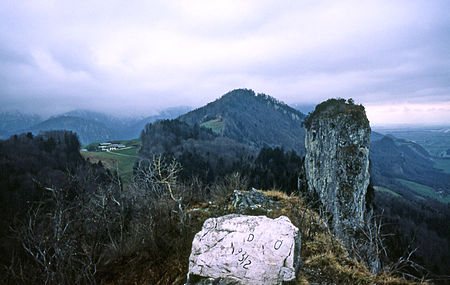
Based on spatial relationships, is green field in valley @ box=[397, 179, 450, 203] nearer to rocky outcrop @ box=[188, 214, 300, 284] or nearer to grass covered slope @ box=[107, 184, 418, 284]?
Answer: grass covered slope @ box=[107, 184, 418, 284]

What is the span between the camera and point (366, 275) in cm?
588

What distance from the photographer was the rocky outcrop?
5402 mm

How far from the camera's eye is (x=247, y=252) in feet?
19.3


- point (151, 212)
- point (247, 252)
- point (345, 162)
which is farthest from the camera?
point (345, 162)

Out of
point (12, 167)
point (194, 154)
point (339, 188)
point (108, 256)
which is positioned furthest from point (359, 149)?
point (12, 167)

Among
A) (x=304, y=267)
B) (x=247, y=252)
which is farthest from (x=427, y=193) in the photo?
(x=247, y=252)

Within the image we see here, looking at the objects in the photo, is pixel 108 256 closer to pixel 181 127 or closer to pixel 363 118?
pixel 363 118

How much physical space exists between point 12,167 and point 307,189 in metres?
74.5

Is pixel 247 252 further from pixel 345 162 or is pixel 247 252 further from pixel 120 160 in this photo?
pixel 120 160

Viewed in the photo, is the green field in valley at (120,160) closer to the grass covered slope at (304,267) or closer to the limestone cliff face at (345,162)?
the limestone cliff face at (345,162)

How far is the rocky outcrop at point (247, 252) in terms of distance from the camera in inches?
213

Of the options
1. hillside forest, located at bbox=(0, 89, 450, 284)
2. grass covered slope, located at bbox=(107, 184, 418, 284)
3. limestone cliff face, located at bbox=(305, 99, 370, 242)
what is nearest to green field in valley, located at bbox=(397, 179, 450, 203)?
hillside forest, located at bbox=(0, 89, 450, 284)

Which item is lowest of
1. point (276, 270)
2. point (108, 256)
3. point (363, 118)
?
point (108, 256)

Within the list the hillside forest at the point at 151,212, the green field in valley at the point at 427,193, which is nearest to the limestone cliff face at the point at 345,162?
the hillside forest at the point at 151,212
